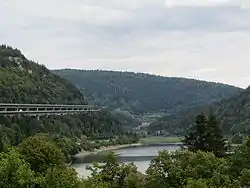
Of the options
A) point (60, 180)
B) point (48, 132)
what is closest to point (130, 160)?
point (48, 132)

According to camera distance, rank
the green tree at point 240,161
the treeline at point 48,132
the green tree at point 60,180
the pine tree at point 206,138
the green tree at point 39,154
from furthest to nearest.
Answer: the treeline at point 48,132
the pine tree at point 206,138
the green tree at point 39,154
the green tree at point 240,161
the green tree at point 60,180

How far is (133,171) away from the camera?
55.3m

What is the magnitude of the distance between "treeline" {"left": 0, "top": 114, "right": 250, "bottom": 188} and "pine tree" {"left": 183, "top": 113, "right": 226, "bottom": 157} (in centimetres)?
1060

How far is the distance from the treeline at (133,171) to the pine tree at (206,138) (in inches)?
417

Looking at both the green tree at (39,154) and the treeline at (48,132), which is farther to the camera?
the treeline at (48,132)

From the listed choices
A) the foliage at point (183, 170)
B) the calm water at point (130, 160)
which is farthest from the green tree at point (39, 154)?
the calm water at point (130, 160)

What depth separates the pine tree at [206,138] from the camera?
6266 centimetres

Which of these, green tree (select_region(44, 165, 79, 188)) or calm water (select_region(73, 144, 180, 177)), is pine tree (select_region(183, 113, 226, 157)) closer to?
calm water (select_region(73, 144, 180, 177))

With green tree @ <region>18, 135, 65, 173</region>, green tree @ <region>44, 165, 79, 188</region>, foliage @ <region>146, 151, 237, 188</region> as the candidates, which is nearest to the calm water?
green tree @ <region>18, 135, 65, 173</region>

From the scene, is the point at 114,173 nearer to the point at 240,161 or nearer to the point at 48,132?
the point at 240,161

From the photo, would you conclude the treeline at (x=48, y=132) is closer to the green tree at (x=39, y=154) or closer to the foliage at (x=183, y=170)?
the green tree at (x=39, y=154)

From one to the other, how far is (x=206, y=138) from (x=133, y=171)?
11311 millimetres

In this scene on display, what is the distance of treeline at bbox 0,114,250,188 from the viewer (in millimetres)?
41500

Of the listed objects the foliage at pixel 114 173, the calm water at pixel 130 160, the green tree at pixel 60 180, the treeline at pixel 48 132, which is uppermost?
the green tree at pixel 60 180
